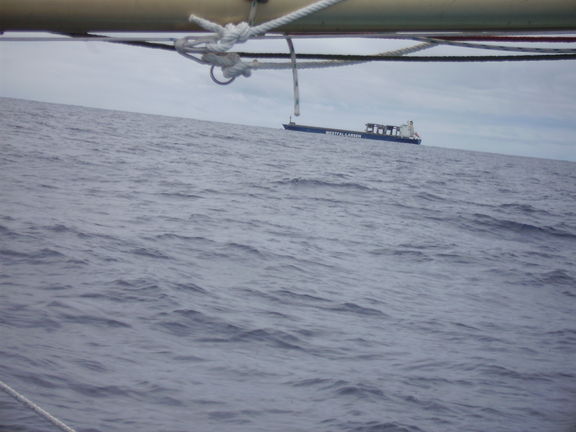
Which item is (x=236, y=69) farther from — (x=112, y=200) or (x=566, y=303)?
(x=112, y=200)

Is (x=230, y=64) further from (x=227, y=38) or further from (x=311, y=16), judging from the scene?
(x=311, y=16)

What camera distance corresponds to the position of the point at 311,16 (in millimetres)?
1814

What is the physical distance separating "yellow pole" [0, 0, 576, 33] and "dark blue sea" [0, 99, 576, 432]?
133 inches

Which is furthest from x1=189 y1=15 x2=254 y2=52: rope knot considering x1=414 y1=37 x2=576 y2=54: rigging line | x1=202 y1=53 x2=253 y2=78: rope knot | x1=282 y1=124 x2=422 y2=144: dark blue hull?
x1=282 y1=124 x2=422 y2=144: dark blue hull

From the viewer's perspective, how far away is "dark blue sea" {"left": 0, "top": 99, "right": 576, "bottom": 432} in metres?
4.96

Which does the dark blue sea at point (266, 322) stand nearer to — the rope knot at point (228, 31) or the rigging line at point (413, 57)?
the rigging line at point (413, 57)

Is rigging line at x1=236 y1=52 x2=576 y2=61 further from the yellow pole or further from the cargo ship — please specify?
the cargo ship

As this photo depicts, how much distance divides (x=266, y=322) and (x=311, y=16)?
220 inches

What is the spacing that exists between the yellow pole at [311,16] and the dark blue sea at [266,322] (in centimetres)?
338

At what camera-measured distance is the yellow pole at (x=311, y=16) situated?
1748 mm

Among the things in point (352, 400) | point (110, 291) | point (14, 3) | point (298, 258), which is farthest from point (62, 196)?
point (14, 3)

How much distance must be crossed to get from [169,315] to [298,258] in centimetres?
442

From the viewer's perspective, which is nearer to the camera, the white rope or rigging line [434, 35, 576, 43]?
the white rope

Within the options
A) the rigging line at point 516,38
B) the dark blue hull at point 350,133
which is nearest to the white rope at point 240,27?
the rigging line at point 516,38
